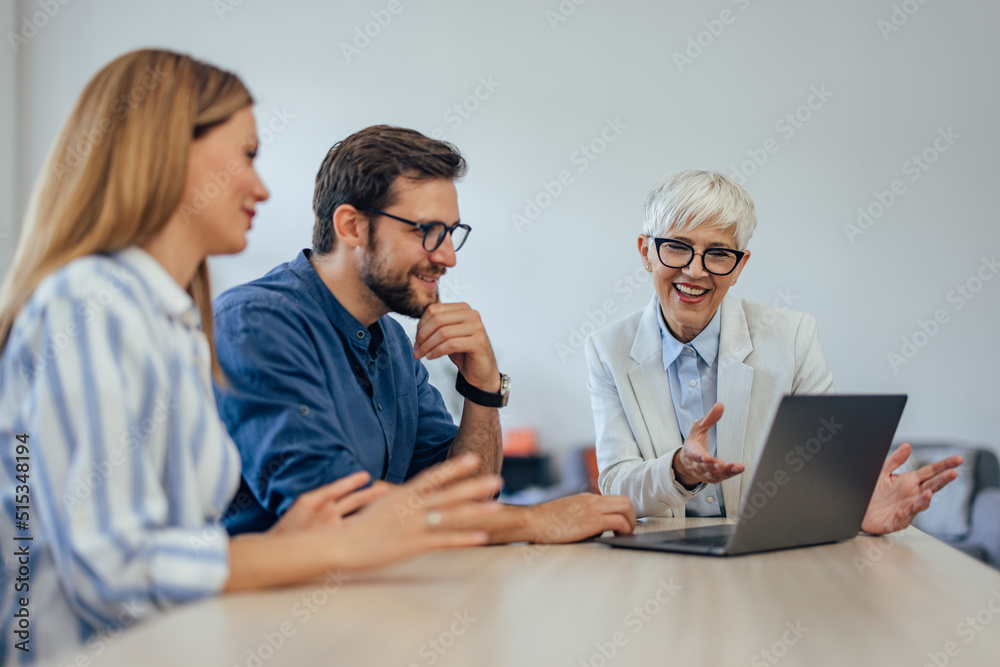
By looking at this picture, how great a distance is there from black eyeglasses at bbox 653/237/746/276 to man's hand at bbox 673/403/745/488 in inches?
22.4

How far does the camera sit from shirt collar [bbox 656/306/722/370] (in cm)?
208

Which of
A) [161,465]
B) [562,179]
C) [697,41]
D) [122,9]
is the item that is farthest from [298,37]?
[161,465]

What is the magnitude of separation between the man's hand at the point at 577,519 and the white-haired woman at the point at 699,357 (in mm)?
430

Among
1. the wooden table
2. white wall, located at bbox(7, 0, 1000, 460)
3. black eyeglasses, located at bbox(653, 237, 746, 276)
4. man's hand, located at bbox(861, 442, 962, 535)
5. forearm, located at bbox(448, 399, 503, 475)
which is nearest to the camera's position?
the wooden table

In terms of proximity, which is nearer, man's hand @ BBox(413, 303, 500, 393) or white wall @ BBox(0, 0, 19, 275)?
man's hand @ BBox(413, 303, 500, 393)

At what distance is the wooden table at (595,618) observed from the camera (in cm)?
71

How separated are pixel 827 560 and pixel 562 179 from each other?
335 centimetres

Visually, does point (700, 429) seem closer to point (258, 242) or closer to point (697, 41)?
point (697, 41)

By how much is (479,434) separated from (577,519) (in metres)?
0.45

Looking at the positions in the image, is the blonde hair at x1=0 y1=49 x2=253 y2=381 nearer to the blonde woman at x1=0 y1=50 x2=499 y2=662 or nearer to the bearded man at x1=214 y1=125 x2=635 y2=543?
the blonde woman at x1=0 y1=50 x2=499 y2=662

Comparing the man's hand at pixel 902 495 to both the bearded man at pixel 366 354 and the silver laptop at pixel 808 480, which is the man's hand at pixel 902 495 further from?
the bearded man at pixel 366 354

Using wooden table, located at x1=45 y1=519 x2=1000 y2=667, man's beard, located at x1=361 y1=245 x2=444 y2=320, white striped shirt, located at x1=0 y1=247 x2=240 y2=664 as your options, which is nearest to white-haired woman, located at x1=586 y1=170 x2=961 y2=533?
man's beard, located at x1=361 y1=245 x2=444 y2=320

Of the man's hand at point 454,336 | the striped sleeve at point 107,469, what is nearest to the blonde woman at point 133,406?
the striped sleeve at point 107,469

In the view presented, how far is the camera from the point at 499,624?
2.68 ft
